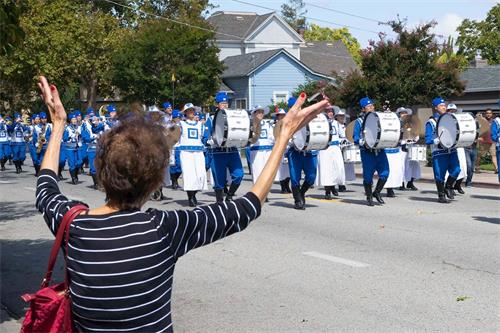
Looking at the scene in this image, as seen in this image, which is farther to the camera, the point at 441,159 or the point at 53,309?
the point at 441,159

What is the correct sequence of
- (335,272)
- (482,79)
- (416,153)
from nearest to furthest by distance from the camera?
(335,272)
(416,153)
(482,79)

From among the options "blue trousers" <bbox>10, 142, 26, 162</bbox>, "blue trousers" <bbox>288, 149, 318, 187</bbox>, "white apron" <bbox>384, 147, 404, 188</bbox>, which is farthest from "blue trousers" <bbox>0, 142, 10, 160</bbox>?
"white apron" <bbox>384, 147, 404, 188</bbox>

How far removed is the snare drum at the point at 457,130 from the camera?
14.6 metres

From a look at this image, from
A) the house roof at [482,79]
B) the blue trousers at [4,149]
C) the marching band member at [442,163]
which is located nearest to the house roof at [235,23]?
the house roof at [482,79]

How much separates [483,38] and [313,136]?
5169cm

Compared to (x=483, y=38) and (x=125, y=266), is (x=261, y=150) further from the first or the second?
(x=483, y=38)

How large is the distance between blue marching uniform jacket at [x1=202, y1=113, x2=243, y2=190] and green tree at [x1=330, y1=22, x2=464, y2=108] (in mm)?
15887

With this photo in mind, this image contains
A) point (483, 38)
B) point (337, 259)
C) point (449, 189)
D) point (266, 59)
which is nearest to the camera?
point (337, 259)

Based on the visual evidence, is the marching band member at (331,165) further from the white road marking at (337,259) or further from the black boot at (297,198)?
the white road marking at (337,259)

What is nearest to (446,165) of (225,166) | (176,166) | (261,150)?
(261,150)

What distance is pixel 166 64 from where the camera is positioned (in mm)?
44938

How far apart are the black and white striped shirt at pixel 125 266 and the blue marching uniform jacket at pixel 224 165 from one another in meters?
11.3

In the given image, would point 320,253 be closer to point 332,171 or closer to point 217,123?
point 217,123

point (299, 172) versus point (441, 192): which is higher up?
point (299, 172)
